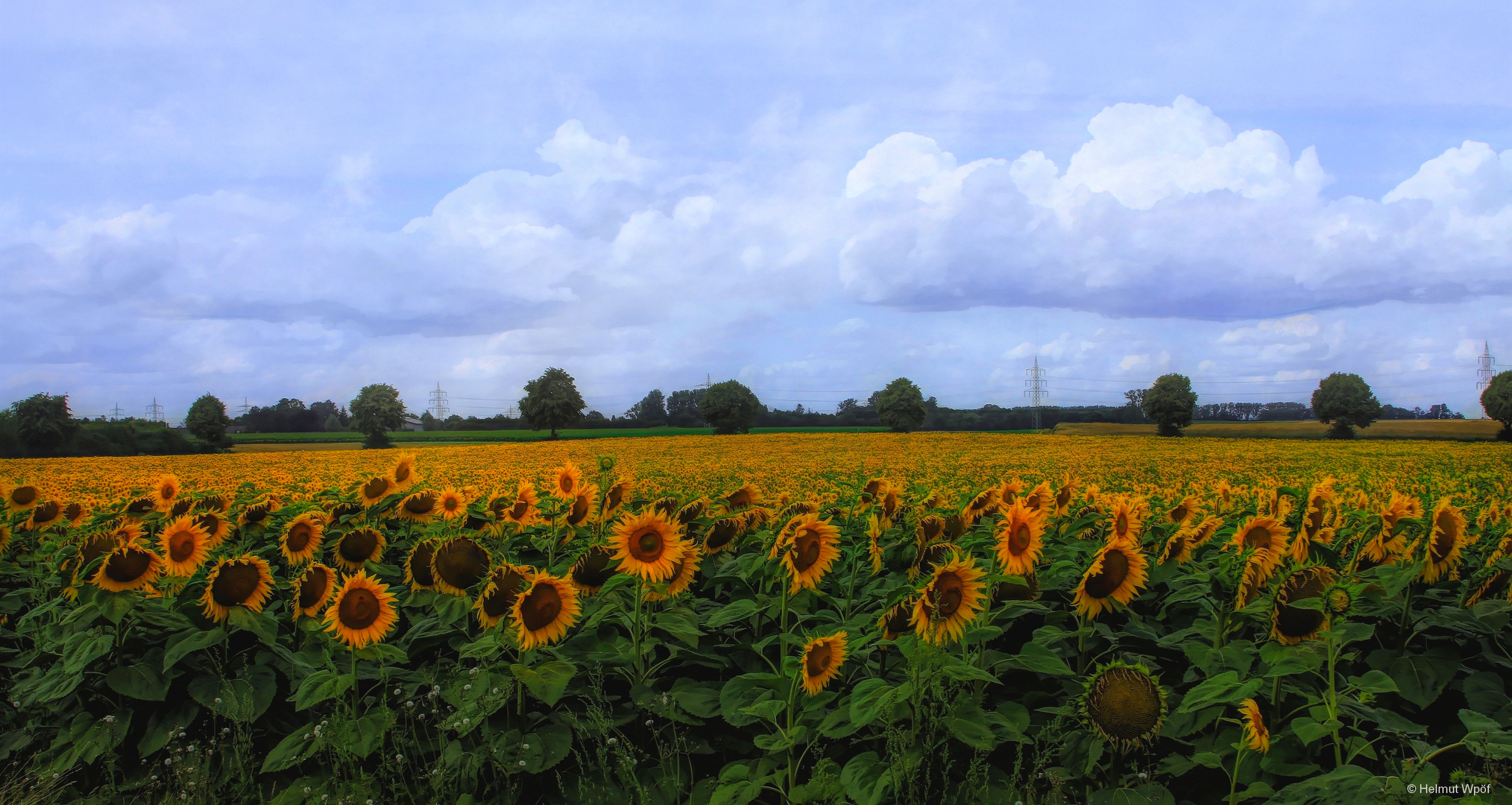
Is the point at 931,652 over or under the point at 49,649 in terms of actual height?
over

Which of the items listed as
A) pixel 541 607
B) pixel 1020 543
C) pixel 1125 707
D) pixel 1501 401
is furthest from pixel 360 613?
pixel 1501 401

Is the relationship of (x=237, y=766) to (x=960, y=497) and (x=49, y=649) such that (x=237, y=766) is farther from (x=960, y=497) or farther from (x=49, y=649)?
(x=960, y=497)

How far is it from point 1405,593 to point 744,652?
2.39 m

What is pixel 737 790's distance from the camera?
2.47 metres

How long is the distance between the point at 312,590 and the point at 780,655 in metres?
1.98

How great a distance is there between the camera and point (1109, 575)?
8.87ft

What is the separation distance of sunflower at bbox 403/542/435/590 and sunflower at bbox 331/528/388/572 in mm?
492

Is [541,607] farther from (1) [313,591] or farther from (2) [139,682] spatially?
(2) [139,682]

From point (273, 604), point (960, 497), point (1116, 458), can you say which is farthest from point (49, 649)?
point (1116, 458)

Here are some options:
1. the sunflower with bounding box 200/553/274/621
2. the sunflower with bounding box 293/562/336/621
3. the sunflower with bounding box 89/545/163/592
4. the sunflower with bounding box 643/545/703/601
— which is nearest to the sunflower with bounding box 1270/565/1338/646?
the sunflower with bounding box 643/545/703/601

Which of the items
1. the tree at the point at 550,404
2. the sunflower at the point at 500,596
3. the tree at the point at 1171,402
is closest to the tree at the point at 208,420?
the tree at the point at 550,404

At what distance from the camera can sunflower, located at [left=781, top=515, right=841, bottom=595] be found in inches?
112

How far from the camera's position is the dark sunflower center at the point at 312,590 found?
322 centimetres

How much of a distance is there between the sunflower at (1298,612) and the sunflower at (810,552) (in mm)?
1378
